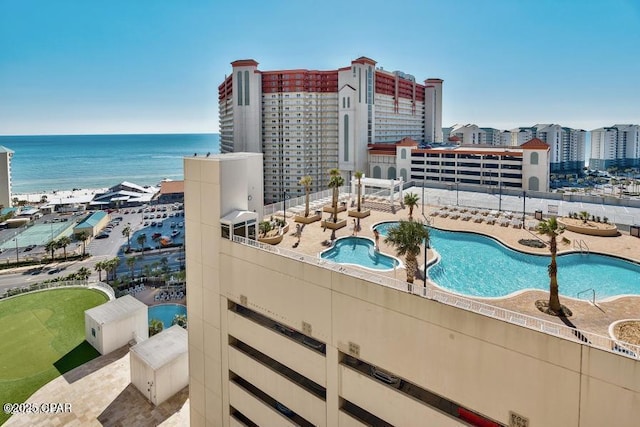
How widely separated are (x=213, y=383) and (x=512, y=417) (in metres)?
12.1

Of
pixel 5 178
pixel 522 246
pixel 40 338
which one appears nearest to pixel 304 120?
pixel 40 338

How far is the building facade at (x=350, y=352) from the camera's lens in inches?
308

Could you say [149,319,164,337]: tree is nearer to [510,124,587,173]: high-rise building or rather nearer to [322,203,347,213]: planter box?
[322,203,347,213]: planter box

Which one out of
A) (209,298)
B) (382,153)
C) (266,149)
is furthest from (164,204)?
(209,298)

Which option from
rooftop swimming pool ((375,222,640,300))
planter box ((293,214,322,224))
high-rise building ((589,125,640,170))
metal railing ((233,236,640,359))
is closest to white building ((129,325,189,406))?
planter box ((293,214,322,224))

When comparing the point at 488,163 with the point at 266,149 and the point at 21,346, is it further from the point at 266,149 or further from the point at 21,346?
the point at 21,346

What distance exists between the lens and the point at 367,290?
10.6m

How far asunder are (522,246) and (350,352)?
14181 millimetres

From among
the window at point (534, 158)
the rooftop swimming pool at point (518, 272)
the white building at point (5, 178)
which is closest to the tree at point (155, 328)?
the rooftop swimming pool at point (518, 272)

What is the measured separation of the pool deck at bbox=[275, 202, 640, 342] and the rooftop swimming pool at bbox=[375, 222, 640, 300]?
721 millimetres

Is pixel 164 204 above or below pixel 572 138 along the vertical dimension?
below

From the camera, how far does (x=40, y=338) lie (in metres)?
28.9

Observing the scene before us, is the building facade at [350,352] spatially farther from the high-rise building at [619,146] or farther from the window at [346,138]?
the high-rise building at [619,146]

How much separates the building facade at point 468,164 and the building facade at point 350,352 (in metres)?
45.2
